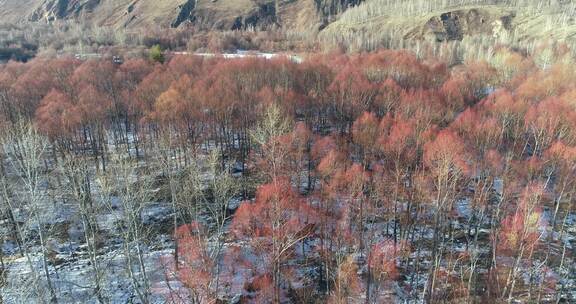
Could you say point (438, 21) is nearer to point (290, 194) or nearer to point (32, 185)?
point (290, 194)

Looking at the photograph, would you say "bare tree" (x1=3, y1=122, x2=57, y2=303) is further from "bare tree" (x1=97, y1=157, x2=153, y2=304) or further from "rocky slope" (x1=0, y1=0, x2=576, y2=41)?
"rocky slope" (x1=0, y1=0, x2=576, y2=41)

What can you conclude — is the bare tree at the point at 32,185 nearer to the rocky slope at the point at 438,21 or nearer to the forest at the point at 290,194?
the forest at the point at 290,194

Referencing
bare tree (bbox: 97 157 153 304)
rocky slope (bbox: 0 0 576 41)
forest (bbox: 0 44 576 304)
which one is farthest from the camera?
rocky slope (bbox: 0 0 576 41)

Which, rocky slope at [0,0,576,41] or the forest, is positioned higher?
rocky slope at [0,0,576,41]

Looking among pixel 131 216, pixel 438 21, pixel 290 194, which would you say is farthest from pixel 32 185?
pixel 438 21

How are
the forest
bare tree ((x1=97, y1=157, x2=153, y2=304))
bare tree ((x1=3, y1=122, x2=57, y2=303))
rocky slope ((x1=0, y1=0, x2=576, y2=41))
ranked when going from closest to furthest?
bare tree ((x1=3, y1=122, x2=57, y2=303)), bare tree ((x1=97, y1=157, x2=153, y2=304)), the forest, rocky slope ((x1=0, y1=0, x2=576, y2=41))

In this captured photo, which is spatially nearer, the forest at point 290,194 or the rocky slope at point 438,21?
the forest at point 290,194

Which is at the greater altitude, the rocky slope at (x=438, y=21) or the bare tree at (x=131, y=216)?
the rocky slope at (x=438, y=21)

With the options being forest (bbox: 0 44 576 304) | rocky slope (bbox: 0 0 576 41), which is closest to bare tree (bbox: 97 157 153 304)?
forest (bbox: 0 44 576 304)

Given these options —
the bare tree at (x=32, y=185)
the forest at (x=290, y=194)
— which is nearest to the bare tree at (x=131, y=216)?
the forest at (x=290, y=194)
